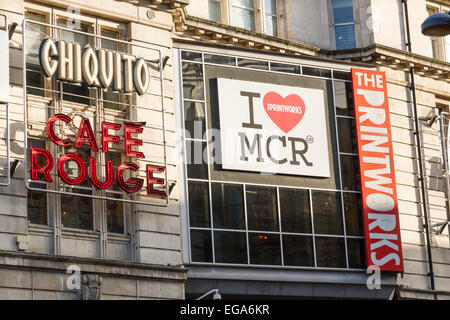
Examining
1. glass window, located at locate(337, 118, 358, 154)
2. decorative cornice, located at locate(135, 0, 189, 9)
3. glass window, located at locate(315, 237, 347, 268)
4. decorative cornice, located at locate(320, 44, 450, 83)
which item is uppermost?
decorative cornice, located at locate(135, 0, 189, 9)

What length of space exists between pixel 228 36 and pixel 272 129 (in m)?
4.19

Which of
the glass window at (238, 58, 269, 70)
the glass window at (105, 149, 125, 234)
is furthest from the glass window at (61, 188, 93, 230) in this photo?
the glass window at (238, 58, 269, 70)

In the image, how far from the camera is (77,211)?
31688 millimetres

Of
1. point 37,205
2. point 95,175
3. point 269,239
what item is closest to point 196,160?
point 269,239

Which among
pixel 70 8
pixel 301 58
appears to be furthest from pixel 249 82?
pixel 70 8

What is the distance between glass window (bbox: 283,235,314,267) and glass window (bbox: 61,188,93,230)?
A: 7.30 metres

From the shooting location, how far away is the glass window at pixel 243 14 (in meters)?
39.3

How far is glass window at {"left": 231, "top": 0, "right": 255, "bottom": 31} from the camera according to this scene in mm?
39281

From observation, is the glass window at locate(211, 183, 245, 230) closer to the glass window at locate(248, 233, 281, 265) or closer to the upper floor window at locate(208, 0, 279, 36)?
the glass window at locate(248, 233, 281, 265)

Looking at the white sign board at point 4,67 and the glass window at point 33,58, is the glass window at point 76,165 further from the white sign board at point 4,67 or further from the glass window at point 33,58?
the white sign board at point 4,67

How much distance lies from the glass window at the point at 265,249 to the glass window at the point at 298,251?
326 mm

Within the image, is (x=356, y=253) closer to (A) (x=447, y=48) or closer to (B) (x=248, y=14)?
(B) (x=248, y=14)

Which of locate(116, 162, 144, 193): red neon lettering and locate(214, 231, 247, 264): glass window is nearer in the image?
locate(116, 162, 144, 193): red neon lettering

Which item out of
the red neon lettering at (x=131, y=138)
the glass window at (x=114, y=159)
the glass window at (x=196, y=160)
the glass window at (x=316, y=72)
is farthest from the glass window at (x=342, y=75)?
the glass window at (x=114, y=159)
